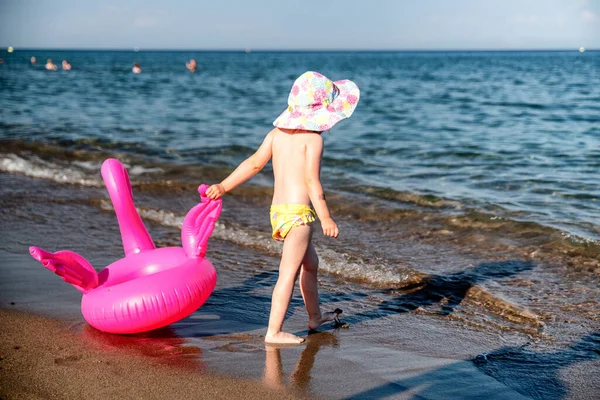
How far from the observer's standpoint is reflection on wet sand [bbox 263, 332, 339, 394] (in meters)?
3.30

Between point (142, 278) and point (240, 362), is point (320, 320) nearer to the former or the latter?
point (240, 362)

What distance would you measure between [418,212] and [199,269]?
3950 millimetres

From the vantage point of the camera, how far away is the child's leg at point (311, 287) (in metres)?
4.02

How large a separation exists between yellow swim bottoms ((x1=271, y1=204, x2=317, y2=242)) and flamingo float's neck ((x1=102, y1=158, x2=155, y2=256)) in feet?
3.26

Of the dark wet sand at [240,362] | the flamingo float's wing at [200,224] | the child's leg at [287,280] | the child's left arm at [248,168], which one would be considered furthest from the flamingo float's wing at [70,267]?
the child's leg at [287,280]

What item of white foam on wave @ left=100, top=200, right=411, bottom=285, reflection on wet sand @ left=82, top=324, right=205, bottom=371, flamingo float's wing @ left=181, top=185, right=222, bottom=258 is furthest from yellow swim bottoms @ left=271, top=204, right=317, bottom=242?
white foam on wave @ left=100, top=200, right=411, bottom=285

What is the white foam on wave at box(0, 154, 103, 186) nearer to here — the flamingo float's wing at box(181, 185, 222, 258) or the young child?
the flamingo float's wing at box(181, 185, 222, 258)

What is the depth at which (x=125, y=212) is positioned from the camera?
14.3 ft

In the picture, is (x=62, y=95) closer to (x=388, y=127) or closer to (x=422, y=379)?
(x=388, y=127)

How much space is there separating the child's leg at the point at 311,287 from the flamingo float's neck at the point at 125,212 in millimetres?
1051

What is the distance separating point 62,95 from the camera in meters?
23.1

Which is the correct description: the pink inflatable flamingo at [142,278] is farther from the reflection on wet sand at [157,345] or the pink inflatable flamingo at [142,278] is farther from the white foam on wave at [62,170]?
the white foam on wave at [62,170]

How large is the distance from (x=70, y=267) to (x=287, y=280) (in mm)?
1206

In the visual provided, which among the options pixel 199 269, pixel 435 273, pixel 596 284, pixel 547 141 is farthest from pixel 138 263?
pixel 547 141
